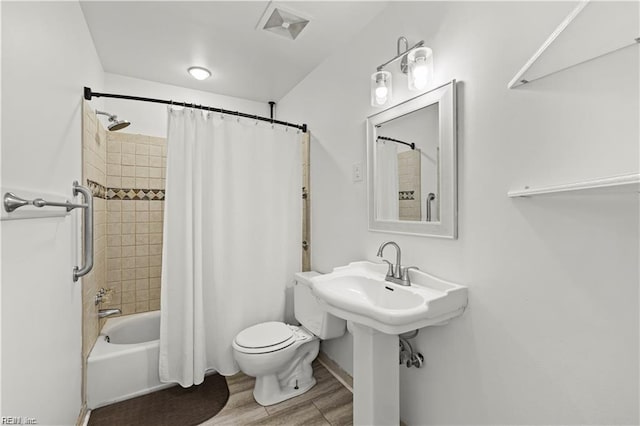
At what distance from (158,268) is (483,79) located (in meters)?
2.76

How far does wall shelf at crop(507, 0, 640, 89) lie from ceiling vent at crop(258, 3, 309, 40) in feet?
4.42

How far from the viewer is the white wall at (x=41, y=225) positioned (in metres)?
0.90

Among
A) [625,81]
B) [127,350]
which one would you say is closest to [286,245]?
[127,350]

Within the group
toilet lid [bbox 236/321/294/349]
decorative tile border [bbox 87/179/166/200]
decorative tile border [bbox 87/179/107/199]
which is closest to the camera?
toilet lid [bbox 236/321/294/349]

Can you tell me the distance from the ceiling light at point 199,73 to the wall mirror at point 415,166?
1537mm

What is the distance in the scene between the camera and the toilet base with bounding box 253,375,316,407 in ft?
5.88

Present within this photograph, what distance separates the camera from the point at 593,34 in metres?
0.85

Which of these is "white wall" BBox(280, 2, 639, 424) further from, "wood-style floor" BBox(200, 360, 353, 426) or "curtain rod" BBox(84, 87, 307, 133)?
"curtain rod" BBox(84, 87, 307, 133)

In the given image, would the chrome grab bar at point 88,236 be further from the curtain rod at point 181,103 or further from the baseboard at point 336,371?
the baseboard at point 336,371

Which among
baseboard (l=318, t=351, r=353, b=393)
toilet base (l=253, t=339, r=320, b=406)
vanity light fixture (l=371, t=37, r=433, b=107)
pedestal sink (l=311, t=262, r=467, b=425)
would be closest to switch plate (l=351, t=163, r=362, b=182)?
vanity light fixture (l=371, t=37, r=433, b=107)

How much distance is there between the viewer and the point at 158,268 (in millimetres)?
2590

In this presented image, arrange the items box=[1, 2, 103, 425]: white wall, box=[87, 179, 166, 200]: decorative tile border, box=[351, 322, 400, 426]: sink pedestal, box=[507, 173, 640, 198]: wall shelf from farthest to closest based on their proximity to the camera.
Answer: box=[87, 179, 166, 200]: decorative tile border, box=[351, 322, 400, 426]: sink pedestal, box=[1, 2, 103, 425]: white wall, box=[507, 173, 640, 198]: wall shelf

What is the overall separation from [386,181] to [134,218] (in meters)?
2.18

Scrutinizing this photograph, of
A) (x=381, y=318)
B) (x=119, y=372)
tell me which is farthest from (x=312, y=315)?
(x=119, y=372)
